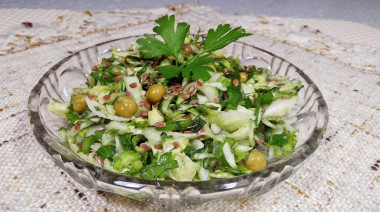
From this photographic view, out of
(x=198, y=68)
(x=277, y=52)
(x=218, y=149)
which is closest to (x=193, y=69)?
(x=198, y=68)

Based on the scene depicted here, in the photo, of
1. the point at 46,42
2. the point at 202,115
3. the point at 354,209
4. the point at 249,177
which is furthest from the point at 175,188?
the point at 46,42

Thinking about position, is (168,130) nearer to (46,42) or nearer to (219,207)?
(219,207)

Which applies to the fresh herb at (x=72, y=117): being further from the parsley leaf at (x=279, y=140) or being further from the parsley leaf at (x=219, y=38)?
the parsley leaf at (x=279, y=140)

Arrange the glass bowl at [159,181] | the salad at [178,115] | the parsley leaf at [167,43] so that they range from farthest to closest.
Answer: the parsley leaf at [167,43] < the salad at [178,115] < the glass bowl at [159,181]

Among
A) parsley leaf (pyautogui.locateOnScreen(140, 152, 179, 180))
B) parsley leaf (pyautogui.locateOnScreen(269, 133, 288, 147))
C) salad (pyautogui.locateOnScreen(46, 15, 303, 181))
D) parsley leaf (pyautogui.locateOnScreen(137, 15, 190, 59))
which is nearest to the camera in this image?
parsley leaf (pyautogui.locateOnScreen(140, 152, 179, 180))

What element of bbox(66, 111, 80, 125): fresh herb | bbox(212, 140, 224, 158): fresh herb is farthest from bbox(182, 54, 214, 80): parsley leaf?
bbox(66, 111, 80, 125): fresh herb

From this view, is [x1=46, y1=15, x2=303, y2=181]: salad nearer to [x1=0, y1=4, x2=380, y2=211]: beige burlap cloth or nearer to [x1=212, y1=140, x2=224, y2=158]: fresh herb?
[x1=212, y1=140, x2=224, y2=158]: fresh herb

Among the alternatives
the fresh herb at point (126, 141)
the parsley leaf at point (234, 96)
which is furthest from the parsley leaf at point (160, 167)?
the parsley leaf at point (234, 96)
